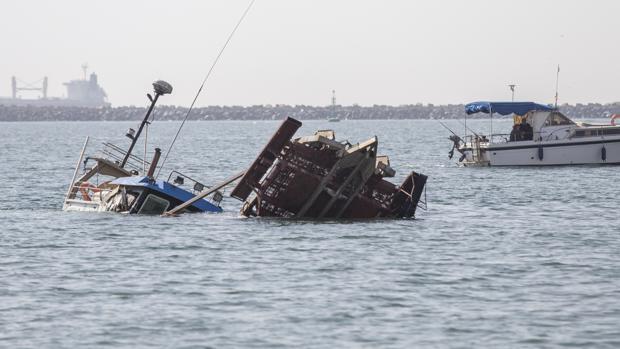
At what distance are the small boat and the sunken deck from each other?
2988 centimetres

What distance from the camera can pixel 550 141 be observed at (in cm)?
6462

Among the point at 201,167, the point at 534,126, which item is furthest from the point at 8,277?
the point at 201,167

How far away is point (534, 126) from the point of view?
64750 millimetres

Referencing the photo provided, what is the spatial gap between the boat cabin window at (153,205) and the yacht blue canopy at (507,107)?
102 ft

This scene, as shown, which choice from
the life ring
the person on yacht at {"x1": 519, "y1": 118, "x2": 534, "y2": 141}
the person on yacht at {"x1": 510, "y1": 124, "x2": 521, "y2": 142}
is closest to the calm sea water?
the life ring

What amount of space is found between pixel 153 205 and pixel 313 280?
13.4 metres

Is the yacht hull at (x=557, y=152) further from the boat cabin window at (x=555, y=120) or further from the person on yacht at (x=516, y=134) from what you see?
the boat cabin window at (x=555, y=120)

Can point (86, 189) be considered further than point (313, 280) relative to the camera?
Yes

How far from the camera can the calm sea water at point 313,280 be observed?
66.7 feet

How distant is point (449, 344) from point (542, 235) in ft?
48.0

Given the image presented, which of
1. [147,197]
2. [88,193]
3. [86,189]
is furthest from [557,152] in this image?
[147,197]

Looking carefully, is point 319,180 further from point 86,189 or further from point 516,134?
point 516,134

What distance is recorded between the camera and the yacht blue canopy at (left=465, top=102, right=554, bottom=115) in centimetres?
6469

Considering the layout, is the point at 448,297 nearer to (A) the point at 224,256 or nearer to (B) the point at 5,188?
(A) the point at 224,256
